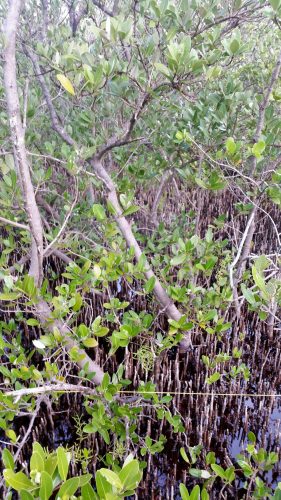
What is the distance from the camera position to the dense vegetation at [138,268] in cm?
106

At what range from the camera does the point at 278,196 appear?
1.35m

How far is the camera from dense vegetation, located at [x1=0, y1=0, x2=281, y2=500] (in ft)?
3.48

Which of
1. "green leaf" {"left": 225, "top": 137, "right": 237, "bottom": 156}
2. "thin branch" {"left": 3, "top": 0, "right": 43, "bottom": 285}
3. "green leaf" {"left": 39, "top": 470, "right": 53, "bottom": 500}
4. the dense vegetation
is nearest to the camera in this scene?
"green leaf" {"left": 39, "top": 470, "right": 53, "bottom": 500}

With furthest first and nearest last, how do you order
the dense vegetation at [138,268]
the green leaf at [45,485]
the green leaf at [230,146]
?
the green leaf at [230,146]
the dense vegetation at [138,268]
the green leaf at [45,485]

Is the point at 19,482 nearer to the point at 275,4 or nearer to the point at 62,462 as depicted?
the point at 62,462

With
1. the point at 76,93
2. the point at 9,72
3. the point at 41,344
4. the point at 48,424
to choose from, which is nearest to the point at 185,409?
the point at 48,424

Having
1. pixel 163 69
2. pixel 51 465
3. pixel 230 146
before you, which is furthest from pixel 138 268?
pixel 51 465

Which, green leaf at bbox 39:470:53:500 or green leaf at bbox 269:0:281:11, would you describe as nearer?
green leaf at bbox 39:470:53:500

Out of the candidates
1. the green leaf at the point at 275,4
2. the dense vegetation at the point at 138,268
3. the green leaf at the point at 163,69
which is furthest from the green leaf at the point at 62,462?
the green leaf at the point at 275,4

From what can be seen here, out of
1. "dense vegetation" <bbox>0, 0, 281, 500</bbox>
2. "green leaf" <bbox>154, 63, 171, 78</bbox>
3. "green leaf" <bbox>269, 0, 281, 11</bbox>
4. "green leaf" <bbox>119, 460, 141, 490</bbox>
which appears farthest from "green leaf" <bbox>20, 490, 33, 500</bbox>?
"green leaf" <bbox>269, 0, 281, 11</bbox>

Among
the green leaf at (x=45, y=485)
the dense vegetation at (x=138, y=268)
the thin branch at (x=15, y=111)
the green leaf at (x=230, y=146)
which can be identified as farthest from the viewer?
the green leaf at (x=230, y=146)

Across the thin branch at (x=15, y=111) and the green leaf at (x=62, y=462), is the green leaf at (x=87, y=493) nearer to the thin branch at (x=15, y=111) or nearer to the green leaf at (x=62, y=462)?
the green leaf at (x=62, y=462)

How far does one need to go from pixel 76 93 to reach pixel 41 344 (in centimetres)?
65

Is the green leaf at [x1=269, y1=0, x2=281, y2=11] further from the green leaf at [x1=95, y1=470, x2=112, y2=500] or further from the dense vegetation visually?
the green leaf at [x1=95, y1=470, x2=112, y2=500]
